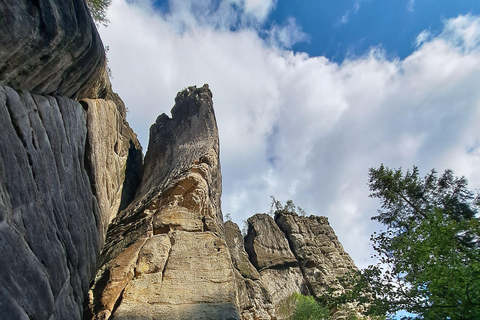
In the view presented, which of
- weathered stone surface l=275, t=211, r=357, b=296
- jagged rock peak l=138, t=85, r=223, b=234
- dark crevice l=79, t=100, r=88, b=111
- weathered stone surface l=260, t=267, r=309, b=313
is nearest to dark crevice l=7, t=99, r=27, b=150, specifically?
dark crevice l=79, t=100, r=88, b=111

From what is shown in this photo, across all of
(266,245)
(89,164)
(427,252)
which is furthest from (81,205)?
(266,245)

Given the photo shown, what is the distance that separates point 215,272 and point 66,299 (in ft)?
11.1

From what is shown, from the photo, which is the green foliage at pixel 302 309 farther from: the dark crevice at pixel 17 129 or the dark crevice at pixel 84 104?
the dark crevice at pixel 17 129

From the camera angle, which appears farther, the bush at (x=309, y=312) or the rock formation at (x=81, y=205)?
the bush at (x=309, y=312)

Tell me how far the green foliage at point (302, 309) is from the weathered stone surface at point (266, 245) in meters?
3.61

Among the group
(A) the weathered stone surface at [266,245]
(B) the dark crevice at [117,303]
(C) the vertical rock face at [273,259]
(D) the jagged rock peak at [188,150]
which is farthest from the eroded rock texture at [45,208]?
(A) the weathered stone surface at [266,245]

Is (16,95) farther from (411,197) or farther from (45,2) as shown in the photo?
(411,197)

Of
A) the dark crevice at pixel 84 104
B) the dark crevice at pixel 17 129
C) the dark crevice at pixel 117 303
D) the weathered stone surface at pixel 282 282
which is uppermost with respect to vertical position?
the weathered stone surface at pixel 282 282

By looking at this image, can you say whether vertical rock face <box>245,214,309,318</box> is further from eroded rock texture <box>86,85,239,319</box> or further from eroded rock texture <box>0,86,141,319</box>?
eroded rock texture <box>0,86,141,319</box>

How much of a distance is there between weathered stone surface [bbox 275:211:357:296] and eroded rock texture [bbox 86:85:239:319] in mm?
16635

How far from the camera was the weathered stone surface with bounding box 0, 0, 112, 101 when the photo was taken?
4.61 m

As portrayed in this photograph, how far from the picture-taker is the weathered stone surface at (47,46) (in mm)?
4613

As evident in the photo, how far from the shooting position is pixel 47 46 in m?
5.50

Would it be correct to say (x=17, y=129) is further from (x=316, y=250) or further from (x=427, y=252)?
(x=316, y=250)
